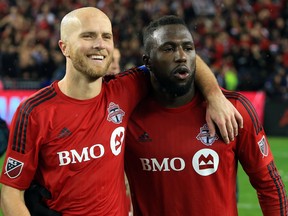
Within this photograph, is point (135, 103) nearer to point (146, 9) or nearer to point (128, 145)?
point (128, 145)

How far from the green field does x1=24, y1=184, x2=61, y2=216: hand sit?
4760 millimetres

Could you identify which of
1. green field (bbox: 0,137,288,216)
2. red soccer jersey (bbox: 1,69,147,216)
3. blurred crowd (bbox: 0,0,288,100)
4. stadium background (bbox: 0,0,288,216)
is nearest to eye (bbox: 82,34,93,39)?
red soccer jersey (bbox: 1,69,147,216)

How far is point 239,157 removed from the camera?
138 inches

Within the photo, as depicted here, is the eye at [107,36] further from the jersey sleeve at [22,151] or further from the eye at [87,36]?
the jersey sleeve at [22,151]

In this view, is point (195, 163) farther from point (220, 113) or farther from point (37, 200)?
point (37, 200)

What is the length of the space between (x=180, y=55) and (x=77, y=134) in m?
0.67

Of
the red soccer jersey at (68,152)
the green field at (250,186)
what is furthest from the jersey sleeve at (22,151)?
the green field at (250,186)

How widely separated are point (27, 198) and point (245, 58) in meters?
14.2

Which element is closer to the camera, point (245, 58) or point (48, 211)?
point (48, 211)

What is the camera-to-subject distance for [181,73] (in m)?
3.40

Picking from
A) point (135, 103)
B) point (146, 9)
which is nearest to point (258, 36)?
point (146, 9)

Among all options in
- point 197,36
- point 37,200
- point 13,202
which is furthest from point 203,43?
point 13,202

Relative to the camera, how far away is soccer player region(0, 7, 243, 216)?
3365 millimetres

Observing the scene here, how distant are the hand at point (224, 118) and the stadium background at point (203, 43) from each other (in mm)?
9105
